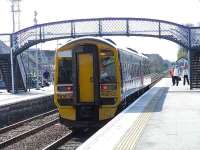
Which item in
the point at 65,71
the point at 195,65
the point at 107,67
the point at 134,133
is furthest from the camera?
the point at 195,65

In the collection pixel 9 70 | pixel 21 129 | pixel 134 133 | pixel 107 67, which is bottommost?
pixel 21 129

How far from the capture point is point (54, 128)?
65.0ft

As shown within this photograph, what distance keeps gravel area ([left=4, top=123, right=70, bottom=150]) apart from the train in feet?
2.57

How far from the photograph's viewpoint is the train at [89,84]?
56.2ft

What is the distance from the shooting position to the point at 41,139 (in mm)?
16844

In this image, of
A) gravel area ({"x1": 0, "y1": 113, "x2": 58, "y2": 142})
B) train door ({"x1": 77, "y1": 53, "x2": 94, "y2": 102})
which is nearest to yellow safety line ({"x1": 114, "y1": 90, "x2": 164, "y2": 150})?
train door ({"x1": 77, "y1": 53, "x2": 94, "y2": 102})

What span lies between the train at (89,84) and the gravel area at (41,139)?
782mm

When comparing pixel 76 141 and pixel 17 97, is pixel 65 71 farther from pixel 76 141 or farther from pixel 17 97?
pixel 17 97

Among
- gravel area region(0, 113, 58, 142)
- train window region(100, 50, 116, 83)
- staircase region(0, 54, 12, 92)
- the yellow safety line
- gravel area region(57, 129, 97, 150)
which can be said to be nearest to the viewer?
the yellow safety line

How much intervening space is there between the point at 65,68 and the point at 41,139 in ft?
7.74

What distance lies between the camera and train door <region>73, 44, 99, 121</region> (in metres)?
17.2

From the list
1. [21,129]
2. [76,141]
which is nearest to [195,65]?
[21,129]

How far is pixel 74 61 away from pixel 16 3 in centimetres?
3292

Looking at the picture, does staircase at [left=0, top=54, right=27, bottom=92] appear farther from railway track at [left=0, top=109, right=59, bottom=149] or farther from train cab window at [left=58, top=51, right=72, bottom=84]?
train cab window at [left=58, top=51, right=72, bottom=84]
